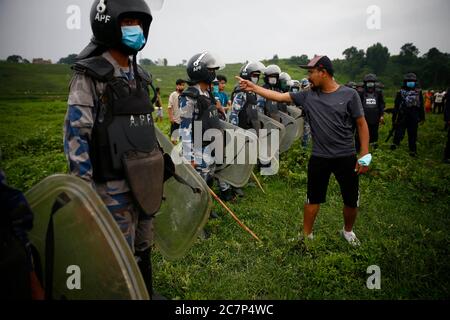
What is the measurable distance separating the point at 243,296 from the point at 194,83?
3.33 m

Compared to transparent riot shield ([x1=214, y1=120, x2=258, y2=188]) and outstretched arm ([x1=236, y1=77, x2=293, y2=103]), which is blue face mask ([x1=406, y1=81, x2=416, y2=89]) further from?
outstretched arm ([x1=236, y1=77, x2=293, y2=103])

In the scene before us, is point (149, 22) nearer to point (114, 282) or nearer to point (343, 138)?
point (114, 282)

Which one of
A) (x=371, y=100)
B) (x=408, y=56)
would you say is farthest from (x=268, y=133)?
(x=408, y=56)

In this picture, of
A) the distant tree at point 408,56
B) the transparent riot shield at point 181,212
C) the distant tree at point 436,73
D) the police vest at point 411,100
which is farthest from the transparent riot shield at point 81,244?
the distant tree at point 408,56

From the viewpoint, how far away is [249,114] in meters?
7.08

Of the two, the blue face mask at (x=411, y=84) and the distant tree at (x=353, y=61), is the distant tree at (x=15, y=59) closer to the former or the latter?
the distant tree at (x=353, y=61)

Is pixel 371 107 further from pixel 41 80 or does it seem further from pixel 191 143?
pixel 41 80

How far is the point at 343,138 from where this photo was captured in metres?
3.86

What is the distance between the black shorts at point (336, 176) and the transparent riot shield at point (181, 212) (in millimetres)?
1686

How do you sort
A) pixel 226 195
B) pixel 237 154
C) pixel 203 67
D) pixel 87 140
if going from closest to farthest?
pixel 87 140
pixel 203 67
pixel 237 154
pixel 226 195

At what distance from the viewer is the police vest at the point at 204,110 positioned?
4902 mm

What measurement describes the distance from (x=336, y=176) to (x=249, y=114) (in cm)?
343
